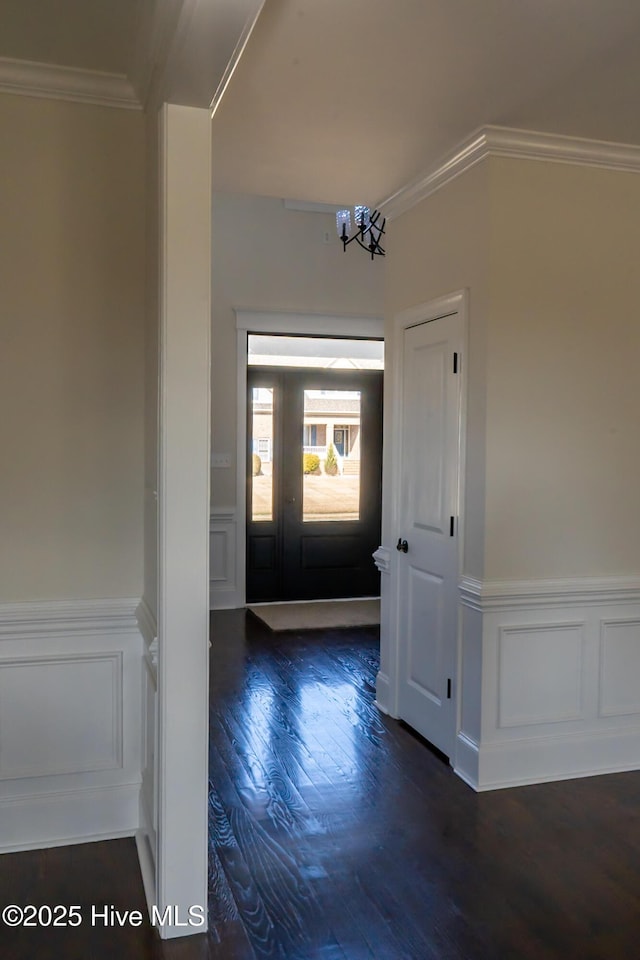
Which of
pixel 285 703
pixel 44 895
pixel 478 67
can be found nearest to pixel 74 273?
pixel 478 67

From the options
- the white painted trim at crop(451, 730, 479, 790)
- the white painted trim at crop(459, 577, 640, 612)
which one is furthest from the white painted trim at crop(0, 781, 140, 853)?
the white painted trim at crop(459, 577, 640, 612)

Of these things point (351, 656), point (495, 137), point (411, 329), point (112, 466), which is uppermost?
point (495, 137)

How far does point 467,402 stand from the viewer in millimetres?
3301

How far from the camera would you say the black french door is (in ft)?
22.5

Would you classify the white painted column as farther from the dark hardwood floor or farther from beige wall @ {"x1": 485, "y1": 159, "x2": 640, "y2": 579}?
beige wall @ {"x1": 485, "y1": 159, "x2": 640, "y2": 579}

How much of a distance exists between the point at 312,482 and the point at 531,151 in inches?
165

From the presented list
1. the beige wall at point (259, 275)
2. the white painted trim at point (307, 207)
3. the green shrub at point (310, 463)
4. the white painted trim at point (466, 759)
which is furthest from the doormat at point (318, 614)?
the white painted trim at point (307, 207)

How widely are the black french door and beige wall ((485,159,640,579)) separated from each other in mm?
3816

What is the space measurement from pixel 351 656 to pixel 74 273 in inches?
132

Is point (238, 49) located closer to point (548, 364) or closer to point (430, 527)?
point (548, 364)

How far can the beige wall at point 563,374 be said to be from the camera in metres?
3.16

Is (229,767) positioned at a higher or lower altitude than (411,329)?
lower

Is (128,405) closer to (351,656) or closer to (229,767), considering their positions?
(229,767)

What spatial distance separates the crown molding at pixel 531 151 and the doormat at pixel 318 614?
12.0 feet
